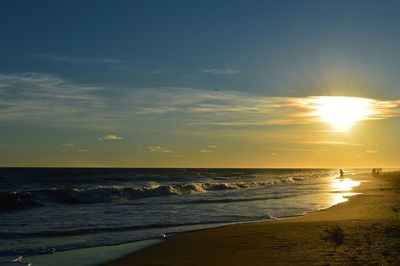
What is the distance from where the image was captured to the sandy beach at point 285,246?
37.2 ft

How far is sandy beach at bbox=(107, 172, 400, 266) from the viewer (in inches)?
447

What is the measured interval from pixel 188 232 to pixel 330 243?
5.70 m

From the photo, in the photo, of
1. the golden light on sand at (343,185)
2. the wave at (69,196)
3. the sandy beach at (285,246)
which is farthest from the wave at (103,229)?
the golden light on sand at (343,185)

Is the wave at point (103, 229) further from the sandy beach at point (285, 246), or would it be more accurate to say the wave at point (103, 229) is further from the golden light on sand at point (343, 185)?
the golden light on sand at point (343, 185)

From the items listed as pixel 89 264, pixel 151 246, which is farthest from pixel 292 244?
pixel 89 264

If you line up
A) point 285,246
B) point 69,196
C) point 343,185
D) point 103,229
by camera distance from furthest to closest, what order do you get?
point 343,185 < point 69,196 < point 103,229 < point 285,246

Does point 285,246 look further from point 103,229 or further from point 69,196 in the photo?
point 69,196

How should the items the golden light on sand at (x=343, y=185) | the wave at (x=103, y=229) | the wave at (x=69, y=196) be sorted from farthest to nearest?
the golden light on sand at (x=343, y=185) < the wave at (x=69, y=196) < the wave at (x=103, y=229)

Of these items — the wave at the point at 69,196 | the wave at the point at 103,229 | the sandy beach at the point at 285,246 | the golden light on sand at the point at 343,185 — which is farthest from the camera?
the golden light on sand at the point at 343,185

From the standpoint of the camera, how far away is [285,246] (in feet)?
44.1

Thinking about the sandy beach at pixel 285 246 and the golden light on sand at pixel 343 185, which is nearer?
the sandy beach at pixel 285 246

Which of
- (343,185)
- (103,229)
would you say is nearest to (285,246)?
(103,229)

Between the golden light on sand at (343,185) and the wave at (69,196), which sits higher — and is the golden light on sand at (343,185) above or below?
above

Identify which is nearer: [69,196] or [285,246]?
[285,246]
